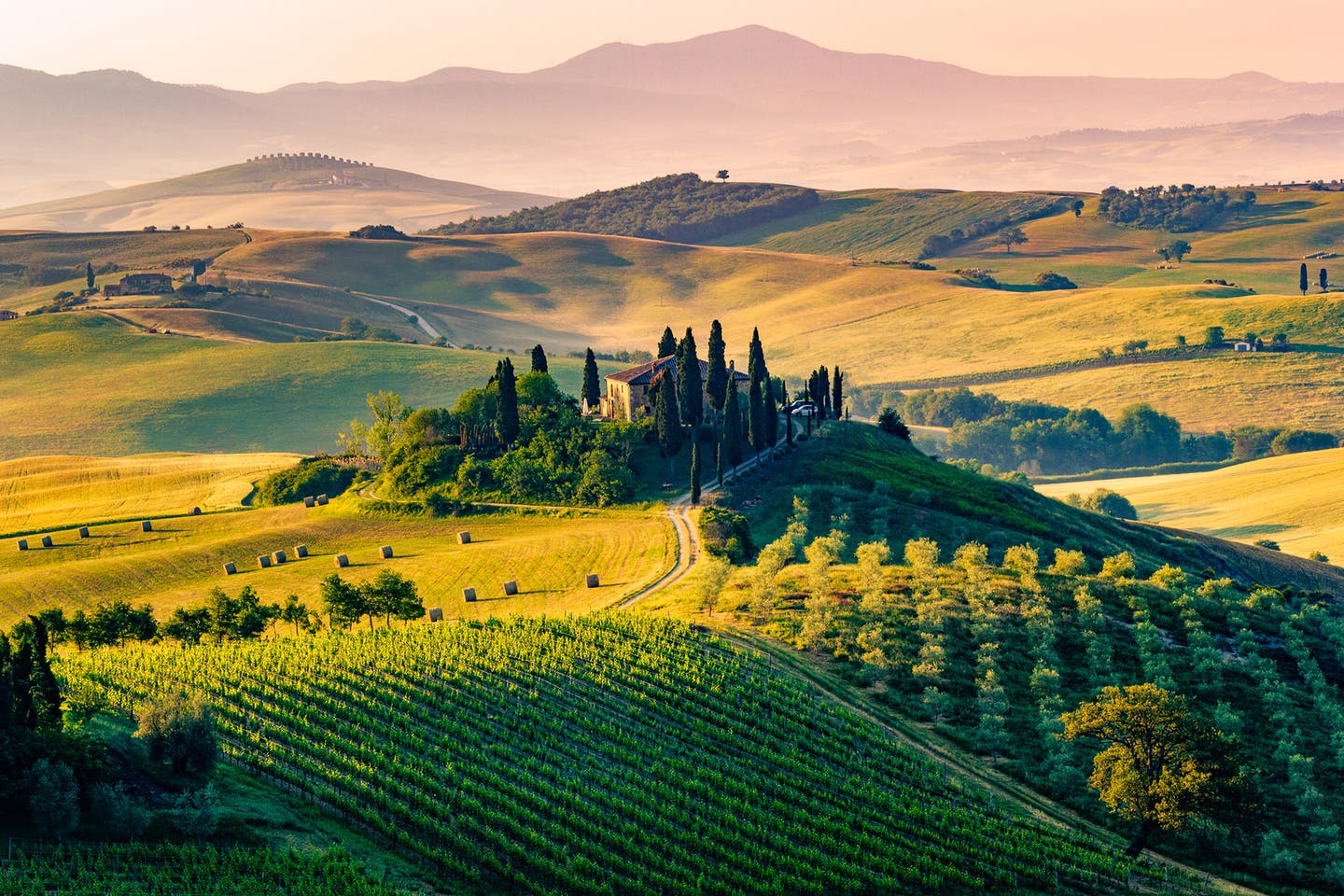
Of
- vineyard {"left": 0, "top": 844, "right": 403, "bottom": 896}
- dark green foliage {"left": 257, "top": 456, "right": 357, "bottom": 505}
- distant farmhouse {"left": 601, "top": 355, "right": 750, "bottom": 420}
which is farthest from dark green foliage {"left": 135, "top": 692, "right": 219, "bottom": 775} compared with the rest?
distant farmhouse {"left": 601, "top": 355, "right": 750, "bottom": 420}

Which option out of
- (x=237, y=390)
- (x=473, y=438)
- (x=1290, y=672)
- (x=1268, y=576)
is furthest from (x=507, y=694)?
(x=237, y=390)

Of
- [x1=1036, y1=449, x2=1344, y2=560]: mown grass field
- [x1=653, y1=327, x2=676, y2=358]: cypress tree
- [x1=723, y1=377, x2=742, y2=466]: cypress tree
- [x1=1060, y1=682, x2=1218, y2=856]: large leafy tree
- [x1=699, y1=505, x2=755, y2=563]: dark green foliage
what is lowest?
[x1=1036, y1=449, x2=1344, y2=560]: mown grass field

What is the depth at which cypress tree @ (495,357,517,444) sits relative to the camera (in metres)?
116

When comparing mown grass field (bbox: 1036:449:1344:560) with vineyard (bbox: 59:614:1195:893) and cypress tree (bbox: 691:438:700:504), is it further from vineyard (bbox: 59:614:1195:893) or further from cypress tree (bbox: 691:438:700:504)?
vineyard (bbox: 59:614:1195:893)

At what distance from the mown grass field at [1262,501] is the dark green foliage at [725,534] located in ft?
245

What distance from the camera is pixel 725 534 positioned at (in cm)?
9319

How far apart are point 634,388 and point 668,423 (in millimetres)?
11957

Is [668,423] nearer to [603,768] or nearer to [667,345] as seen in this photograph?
[667,345]

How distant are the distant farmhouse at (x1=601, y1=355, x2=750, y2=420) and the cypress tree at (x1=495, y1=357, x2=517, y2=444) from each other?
1267 cm

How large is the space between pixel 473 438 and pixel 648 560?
3381cm

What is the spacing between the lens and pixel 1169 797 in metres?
57.5

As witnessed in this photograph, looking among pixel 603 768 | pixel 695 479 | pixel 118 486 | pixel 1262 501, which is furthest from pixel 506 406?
pixel 1262 501

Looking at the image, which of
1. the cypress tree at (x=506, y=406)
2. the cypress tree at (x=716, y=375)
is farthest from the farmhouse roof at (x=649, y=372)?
the cypress tree at (x=506, y=406)

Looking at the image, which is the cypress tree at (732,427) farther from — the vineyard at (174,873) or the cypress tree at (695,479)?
the vineyard at (174,873)
